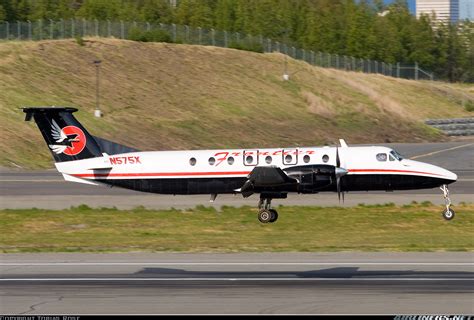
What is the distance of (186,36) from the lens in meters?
107

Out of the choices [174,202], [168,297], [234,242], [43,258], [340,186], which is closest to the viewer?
[168,297]

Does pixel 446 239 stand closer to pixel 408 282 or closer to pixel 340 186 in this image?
pixel 340 186

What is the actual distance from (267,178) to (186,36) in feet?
247

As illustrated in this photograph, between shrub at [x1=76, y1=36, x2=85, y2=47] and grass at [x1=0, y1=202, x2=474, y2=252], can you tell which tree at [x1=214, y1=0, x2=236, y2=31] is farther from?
grass at [x1=0, y1=202, x2=474, y2=252]

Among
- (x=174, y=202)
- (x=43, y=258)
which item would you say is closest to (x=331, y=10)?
(x=174, y=202)

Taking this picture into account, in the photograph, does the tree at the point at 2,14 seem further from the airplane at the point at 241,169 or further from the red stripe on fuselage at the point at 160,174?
the red stripe on fuselage at the point at 160,174

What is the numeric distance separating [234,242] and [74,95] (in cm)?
5361

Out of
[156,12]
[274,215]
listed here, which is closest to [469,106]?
[156,12]

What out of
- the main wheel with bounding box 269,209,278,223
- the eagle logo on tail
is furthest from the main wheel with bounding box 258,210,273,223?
the eagle logo on tail

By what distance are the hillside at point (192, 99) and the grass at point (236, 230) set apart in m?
28.7

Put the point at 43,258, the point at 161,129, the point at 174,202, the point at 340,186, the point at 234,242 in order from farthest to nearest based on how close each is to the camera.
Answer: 1. the point at 161,129
2. the point at 174,202
3. the point at 340,186
4. the point at 234,242
5. the point at 43,258

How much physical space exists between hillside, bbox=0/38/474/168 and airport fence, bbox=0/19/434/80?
136 inches

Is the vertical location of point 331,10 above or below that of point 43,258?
above

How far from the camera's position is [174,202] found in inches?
1578
